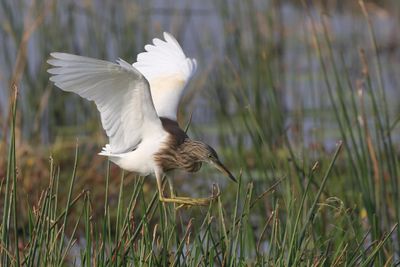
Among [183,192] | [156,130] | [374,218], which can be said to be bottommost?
[183,192]

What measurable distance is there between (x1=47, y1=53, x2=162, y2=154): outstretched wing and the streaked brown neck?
0.22ft

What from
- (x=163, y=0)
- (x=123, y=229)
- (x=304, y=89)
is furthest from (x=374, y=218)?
(x=163, y=0)

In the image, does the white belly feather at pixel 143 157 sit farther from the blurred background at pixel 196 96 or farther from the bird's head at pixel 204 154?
the blurred background at pixel 196 96

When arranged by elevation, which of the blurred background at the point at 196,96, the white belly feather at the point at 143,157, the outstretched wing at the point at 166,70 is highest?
the outstretched wing at the point at 166,70

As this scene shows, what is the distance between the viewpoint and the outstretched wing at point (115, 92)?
9.63 feet

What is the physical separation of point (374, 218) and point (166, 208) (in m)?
0.77

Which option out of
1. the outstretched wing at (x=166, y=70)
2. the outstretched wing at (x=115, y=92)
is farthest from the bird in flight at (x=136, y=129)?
the outstretched wing at (x=166, y=70)

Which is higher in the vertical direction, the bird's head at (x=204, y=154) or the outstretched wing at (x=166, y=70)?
the outstretched wing at (x=166, y=70)

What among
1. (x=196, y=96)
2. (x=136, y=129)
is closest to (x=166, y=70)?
(x=136, y=129)

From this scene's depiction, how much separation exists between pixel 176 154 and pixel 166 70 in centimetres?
54

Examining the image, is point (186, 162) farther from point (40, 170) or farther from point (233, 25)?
point (233, 25)

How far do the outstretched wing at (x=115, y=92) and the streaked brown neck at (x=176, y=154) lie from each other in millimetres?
66

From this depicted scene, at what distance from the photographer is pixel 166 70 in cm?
368

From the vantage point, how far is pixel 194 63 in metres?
3.73
